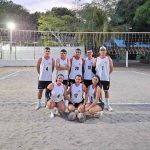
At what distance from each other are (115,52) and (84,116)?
27.5 m

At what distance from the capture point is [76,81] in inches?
380

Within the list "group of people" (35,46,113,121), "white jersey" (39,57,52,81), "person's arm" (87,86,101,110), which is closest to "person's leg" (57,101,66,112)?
"group of people" (35,46,113,121)

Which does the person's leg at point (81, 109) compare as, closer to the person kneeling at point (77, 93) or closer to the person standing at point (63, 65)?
the person kneeling at point (77, 93)

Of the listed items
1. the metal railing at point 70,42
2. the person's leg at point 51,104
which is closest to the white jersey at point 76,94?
the person's leg at point 51,104

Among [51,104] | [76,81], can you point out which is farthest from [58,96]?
[76,81]

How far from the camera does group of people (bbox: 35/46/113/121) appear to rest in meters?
9.55

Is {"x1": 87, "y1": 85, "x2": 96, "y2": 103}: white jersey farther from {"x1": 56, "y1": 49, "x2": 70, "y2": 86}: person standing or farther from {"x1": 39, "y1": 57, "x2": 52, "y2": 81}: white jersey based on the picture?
{"x1": 39, "y1": 57, "x2": 52, "y2": 81}: white jersey

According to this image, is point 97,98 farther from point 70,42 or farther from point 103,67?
point 70,42

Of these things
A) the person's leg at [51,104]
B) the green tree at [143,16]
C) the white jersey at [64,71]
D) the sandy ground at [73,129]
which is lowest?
the sandy ground at [73,129]

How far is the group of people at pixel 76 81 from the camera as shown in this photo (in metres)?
9.55

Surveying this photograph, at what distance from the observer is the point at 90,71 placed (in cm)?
1034

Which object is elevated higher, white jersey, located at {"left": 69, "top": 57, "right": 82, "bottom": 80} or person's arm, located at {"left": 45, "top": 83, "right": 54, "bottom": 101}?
white jersey, located at {"left": 69, "top": 57, "right": 82, "bottom": 80}

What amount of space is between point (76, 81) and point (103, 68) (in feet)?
3.11

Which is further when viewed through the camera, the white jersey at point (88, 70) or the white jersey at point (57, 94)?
the white jersey at point (88, 70)
